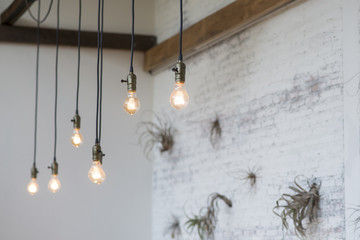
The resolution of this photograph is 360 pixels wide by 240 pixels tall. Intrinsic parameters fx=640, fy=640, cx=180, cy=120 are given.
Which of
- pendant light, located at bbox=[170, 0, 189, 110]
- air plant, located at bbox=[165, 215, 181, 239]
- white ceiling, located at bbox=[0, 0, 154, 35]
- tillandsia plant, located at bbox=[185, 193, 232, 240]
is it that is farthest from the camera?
white ceiling, located at bbox=[0, 0, 154, 35]

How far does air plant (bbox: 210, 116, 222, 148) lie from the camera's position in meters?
6.54

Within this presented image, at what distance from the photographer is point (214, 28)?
6.39 m

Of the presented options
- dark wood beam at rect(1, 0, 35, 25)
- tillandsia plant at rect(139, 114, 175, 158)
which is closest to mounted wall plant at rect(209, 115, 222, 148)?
tillandsia plant at rect(139, 114, 175, 158)

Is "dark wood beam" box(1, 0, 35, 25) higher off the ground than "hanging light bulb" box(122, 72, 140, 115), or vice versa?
"dark wood beam" box(1, 0, 35, 25)

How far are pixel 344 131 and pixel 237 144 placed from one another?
Result: 1.60 meters

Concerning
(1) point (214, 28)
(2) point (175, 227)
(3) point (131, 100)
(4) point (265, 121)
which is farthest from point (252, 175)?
(3) point (131, 100)

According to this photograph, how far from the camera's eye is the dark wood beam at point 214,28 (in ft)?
18.5

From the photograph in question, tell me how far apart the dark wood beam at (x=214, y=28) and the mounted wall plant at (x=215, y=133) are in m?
0.84

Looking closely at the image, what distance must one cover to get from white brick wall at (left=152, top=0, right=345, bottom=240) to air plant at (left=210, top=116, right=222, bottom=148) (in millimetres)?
75

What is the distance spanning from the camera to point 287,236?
5316 mm

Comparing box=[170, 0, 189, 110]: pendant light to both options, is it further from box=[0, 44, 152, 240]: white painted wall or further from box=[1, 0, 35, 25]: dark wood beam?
box=[0, 44, 152, 240]: white painted wall

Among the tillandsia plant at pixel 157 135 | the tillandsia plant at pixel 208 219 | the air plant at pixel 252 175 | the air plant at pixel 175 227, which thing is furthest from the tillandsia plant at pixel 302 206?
the tillandsia plant at pixel 157 135

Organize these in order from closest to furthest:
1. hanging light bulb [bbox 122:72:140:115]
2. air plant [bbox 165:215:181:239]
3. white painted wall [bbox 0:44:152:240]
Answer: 1. hanging light bulb [bbox 122:72:140:115]
2. air plant [bbox 165:215:181:239]
3. white painted wall [bbox 0:44:152:240]

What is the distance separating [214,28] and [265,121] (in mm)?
1196
